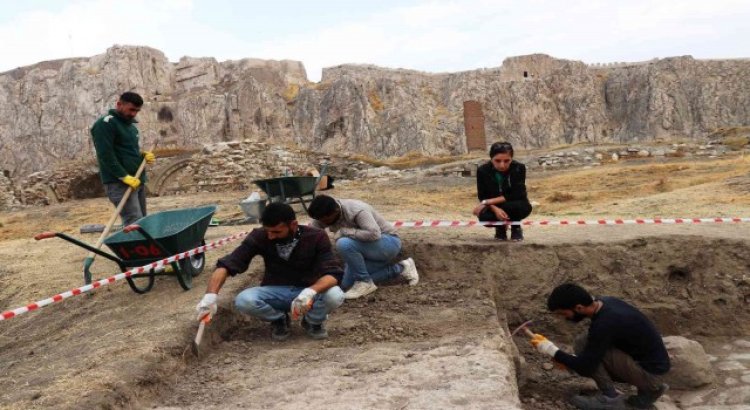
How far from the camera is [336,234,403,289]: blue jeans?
5.24m

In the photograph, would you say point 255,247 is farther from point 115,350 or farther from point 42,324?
point 42,324

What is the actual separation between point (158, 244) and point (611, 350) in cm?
399

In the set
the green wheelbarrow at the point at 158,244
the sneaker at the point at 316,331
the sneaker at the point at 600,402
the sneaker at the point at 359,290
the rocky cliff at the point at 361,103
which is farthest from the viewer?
the rocky cliff at the point at 361,103

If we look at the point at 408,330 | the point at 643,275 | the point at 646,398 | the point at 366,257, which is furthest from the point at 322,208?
the point at 643,275

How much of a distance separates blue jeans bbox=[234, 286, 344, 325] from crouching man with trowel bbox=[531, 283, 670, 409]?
1596 millimetres

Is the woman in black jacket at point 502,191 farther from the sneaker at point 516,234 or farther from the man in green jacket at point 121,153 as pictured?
the man in green jacket at point 121,153

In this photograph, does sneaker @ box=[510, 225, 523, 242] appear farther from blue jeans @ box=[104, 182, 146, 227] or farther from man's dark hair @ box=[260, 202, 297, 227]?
blue jeans @ box=[104, 182, 146, 227]

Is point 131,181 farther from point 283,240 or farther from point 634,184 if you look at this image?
point 634,184

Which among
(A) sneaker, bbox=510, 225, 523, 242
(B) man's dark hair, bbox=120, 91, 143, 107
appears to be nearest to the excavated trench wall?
(A) sneaker, bbox=510, 225, 523, 242

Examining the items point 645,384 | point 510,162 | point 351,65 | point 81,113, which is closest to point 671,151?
point 510,162

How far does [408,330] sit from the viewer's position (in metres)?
4.55

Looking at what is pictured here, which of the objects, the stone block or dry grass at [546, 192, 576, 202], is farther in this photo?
dry grass at [546, 192, 576, 202]

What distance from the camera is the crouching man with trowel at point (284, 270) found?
404 centimetres

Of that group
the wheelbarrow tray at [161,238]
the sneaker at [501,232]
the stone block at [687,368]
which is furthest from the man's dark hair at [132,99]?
the stone block at [687,368]
